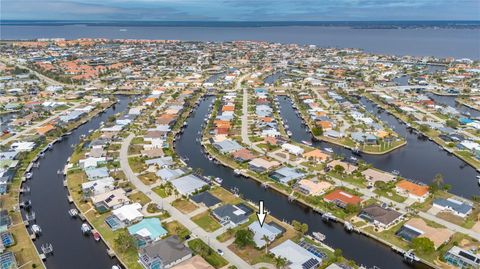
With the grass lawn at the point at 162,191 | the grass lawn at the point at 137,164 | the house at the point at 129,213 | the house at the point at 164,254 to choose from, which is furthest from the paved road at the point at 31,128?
the house at the point at 164,254

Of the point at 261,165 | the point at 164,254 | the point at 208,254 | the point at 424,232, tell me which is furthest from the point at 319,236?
the point at 261,165

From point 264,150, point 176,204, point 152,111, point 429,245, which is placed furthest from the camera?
point 152,111

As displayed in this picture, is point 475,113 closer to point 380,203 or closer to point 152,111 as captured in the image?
point 380,203

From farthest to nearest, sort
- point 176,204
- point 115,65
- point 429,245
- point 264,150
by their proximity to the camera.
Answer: point 115,65, point 264,150, point 176,204, point 429,245

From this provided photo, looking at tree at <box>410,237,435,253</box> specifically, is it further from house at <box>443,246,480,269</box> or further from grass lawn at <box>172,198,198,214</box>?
grass lawn at <box>172,198,198,214</box>

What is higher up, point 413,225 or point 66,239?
point 413,225

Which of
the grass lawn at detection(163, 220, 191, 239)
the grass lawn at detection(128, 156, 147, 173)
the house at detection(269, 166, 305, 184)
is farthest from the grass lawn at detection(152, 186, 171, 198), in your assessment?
the house at detection(269, 166, 305, 184)

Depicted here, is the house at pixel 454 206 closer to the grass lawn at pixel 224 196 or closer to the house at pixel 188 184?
the grass lawn at pixel 224 196

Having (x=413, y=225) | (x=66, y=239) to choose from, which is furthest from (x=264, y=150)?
(x=66, y=239)
